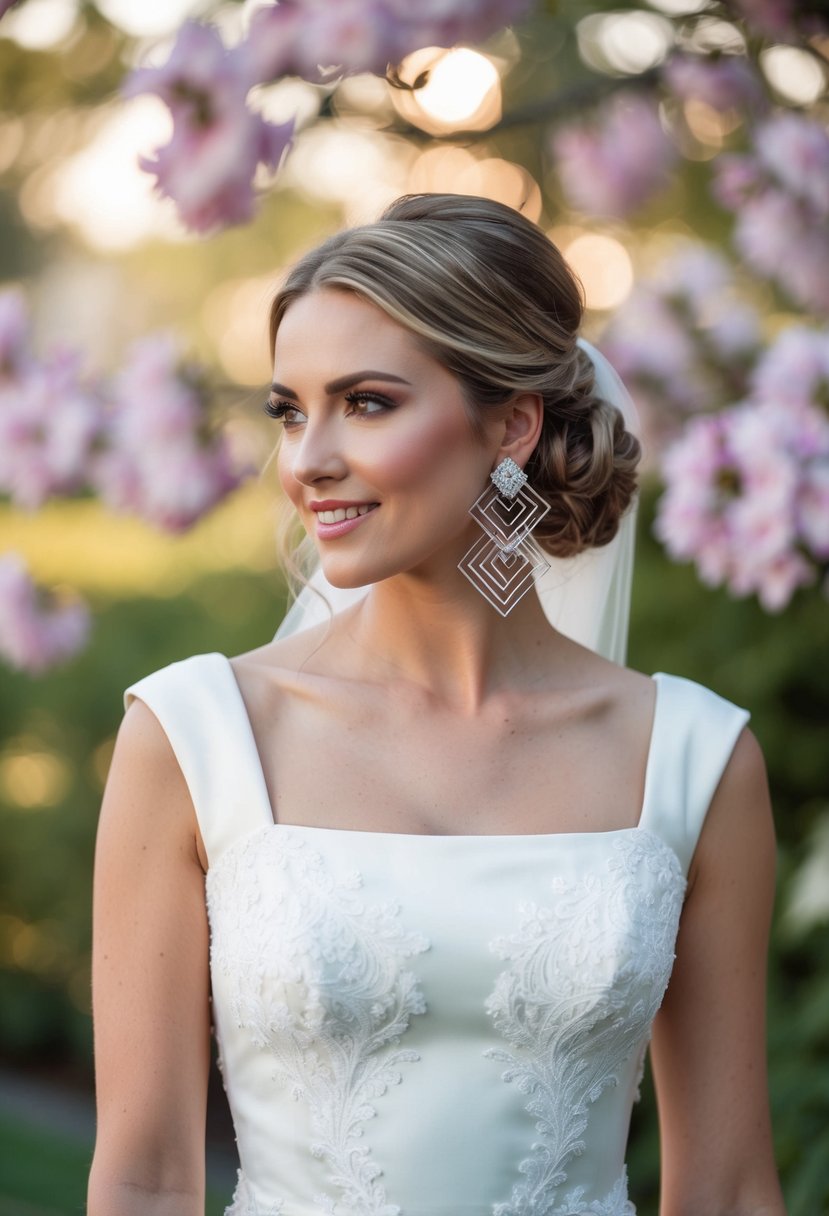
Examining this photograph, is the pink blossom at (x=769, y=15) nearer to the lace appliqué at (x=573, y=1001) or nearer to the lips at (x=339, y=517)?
the lips at (x=339, y=517)

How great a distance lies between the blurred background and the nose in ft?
1.64

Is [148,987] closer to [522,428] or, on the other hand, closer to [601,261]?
[522,428]

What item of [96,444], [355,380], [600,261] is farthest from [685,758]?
[600,261]

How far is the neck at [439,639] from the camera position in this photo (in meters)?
2.80

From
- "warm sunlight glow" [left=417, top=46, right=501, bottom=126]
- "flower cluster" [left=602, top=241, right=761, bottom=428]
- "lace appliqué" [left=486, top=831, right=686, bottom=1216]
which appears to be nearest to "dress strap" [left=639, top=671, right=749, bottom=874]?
"lace appliqué" [left=486, top=831, right=686, bottom=1216]

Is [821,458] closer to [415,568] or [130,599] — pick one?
[415,568]

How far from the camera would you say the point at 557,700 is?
289 centimetres

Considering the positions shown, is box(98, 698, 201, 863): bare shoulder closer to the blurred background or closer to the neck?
the neck

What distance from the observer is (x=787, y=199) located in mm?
3830

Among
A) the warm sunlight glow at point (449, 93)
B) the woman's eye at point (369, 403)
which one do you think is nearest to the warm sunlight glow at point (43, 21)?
the warm sunlight glow at point (449, 93)

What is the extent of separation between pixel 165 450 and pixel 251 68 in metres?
0.99

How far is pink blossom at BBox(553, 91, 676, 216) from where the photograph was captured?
457cm

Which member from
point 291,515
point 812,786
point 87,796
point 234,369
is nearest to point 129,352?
point 291,515

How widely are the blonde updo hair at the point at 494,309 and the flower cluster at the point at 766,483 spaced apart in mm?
461
